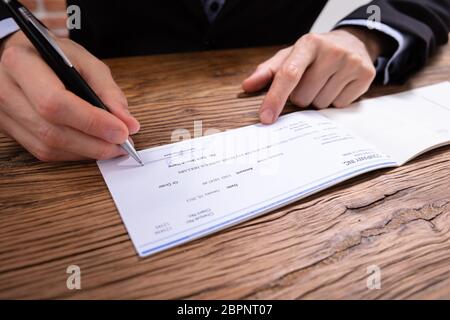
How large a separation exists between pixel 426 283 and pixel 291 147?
0.65ft

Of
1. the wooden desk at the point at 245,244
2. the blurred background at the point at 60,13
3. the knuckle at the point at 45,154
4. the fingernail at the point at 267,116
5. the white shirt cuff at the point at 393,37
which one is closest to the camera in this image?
the wooden desk at the point at 245,244

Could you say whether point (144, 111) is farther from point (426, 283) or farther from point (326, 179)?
point (426, 283)

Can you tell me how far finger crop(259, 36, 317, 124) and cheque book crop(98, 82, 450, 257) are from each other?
0.02 meters

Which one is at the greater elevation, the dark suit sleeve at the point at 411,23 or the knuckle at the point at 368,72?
the dark suit sleeve at the point at 411,23

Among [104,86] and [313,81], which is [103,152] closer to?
[104,86]

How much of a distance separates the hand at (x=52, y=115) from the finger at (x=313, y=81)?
27cm

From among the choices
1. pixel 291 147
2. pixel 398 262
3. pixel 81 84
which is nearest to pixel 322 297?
pixel 398 262

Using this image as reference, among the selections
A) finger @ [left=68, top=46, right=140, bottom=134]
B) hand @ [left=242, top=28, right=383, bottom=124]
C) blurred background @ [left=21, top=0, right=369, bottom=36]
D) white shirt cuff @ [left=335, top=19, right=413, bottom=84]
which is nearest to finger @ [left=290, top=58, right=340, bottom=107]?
hand @ [left=242, top=28, right=383, bottom=124]

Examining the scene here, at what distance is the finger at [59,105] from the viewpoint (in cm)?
33

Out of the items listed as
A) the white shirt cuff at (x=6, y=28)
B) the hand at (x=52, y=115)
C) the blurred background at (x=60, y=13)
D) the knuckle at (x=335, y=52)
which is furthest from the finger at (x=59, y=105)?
the blurred background at (x=60, y=13)

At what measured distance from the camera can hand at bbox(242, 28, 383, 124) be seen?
0.51 meters

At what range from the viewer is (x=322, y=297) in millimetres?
265

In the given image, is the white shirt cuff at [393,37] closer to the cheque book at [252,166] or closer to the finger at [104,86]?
the cheque book at [252,166]

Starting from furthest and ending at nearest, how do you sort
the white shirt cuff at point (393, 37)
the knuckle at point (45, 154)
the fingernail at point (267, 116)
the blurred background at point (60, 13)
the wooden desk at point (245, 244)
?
the blurred background at point (60, 13)
the white shirt cuff at point (393, 37)
the fingernail at point (267, 116)
the knuckle at point (45, 154)
the wooden desk at point (245, 244)
